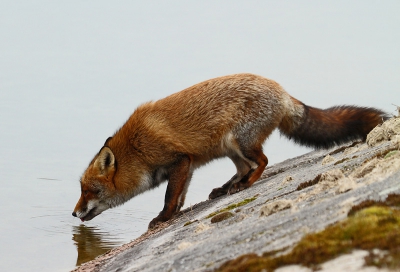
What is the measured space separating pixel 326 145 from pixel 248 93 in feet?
7.87

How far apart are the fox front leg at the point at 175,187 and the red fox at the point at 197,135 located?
0.02 m

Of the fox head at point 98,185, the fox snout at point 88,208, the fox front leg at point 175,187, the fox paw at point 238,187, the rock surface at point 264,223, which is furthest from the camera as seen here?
the fox snout at point 88,208

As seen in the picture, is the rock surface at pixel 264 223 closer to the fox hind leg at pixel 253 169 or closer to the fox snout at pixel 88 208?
the fox hind leg at pixel 253 169

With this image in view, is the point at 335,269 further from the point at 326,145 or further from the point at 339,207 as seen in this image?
the point at 326,145

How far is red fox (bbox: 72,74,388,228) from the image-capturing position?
1323cm

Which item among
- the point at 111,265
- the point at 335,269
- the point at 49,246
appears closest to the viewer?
the point at 335,269

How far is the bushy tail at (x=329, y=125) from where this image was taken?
1398 cm

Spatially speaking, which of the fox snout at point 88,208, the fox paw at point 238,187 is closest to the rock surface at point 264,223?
the fox paw at point 238,187

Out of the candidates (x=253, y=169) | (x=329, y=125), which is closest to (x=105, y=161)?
(x=253, y=169)

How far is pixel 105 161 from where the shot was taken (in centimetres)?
1348

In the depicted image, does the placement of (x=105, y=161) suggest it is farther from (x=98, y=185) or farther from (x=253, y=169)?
(x=253, y=169)

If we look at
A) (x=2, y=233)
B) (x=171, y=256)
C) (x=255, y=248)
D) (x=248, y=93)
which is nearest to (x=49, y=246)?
(x=2, y=233)

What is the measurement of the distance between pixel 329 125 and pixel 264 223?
6.82 metres

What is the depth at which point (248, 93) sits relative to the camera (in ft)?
43.9
